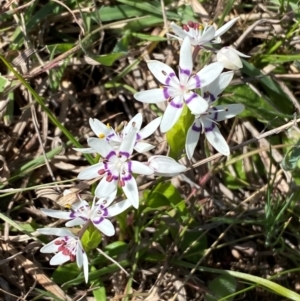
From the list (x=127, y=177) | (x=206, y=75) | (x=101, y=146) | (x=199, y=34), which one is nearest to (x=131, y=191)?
(x=127, y=177)

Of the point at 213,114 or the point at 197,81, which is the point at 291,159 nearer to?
the point at 213,114

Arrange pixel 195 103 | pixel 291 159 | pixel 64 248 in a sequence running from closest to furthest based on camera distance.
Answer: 1. pixel 195 103
2. pixel 64 248
3. pixel 291 159

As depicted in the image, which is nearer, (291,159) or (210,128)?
(210,128)

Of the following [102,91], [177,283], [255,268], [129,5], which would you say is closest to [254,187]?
[255,268]

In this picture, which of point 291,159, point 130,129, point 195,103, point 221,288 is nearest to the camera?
point 195,103

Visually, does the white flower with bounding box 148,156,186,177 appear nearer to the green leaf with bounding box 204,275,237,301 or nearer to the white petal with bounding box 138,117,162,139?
the white petal with bounding box 138,117,162,139

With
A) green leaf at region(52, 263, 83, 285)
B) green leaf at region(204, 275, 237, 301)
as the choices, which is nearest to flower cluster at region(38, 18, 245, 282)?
green leaf at region(52, 263, 83, 285)

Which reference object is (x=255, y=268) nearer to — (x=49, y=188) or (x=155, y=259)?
(x=155, y=259)
